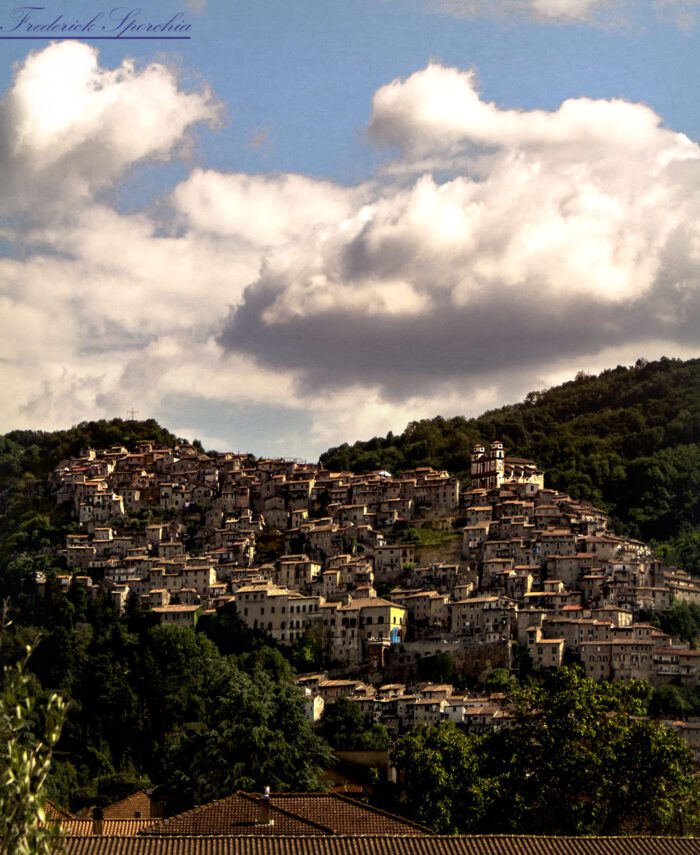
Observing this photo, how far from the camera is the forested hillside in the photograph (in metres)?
104

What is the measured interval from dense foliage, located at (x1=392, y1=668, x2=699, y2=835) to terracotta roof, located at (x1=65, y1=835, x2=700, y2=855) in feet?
32.8

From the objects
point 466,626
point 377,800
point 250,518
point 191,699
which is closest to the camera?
point 377,800

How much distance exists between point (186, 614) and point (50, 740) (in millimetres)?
76981

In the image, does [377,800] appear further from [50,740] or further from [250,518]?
[250,518]

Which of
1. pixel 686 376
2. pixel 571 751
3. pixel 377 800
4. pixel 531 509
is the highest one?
pixel 686 376

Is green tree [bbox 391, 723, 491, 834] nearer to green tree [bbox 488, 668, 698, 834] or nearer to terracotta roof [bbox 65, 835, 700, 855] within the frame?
green tree [bbox 488, 668, 698, 834]

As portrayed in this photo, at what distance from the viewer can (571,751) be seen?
3419cm

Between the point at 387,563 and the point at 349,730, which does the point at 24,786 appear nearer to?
the point at 349,730

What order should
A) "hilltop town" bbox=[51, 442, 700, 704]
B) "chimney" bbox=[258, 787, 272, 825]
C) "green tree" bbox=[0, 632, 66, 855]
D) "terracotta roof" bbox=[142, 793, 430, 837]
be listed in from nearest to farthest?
"green tree" bbox=[0, 632, 66, 855]
"chimney" bbox=[258, 787, 272, 825]
"terracotta roof" bbox=[142, 793, 430, 837]
"hilltop town" bbox=[51, 442, 700, 704]

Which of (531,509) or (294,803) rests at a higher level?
(531,509)

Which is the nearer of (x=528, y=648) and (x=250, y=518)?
(x=528, y=648)

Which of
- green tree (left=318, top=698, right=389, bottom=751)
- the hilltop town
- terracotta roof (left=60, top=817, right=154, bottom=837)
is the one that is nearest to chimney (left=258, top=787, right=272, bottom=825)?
terracotta roof (left=60, top=817, right=154, bottom=837)

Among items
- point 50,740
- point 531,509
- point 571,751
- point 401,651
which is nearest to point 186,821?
point 571,751

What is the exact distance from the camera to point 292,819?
1054 inches
